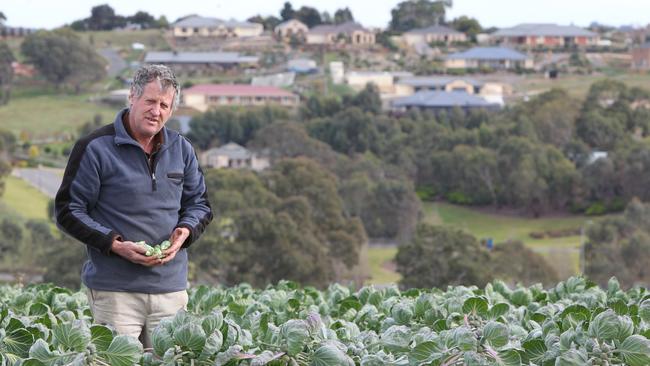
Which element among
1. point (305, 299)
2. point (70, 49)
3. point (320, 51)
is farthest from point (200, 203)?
point (320, 51)

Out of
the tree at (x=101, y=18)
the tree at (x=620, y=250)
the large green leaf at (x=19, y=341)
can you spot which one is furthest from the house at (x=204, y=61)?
the large green leaf at (x=19, y=341)

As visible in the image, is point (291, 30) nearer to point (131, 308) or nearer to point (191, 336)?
point (131, 308)

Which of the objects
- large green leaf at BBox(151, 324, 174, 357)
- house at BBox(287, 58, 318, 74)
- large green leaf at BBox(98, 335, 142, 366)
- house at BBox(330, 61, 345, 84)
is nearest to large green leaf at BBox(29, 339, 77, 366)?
large green leaf at BBox(98, 335, 142, 366)

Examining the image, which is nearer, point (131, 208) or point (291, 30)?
point (131, 208)

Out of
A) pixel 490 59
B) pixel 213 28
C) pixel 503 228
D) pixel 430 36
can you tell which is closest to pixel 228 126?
pixel 503 228

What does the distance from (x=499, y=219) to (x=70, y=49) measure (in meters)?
47.5

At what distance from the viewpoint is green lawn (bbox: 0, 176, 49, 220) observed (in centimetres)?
5597

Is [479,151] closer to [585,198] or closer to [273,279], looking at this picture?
[585,198]

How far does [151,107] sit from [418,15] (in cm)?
13600

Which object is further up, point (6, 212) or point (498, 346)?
point (498, 346)

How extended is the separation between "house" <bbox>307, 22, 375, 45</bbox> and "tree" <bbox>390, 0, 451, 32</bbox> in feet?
37.3

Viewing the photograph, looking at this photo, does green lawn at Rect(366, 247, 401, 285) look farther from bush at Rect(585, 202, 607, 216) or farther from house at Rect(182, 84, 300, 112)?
house at Rect(182, 84, 300, 112)

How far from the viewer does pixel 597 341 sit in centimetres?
442

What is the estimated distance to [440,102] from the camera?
9156cm
